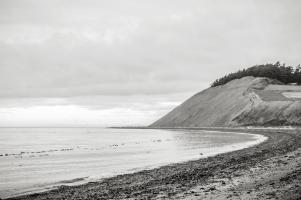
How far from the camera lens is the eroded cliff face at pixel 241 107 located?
9055cm

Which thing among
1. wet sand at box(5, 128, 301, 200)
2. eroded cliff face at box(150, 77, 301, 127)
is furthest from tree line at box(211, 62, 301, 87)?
wet sand at box(5, 128, 301, 200)

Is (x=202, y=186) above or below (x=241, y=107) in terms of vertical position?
below

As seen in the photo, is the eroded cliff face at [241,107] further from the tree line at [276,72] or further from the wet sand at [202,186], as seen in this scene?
the wet sand at [202,186]

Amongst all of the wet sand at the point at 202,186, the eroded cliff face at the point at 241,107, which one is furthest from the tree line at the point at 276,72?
the wet sand at the point at 202,186

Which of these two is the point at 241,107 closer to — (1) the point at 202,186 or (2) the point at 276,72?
(2) the point at 276,72

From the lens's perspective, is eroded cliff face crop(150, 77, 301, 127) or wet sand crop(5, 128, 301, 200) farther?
eroded cliff face crop(150, 77, 301, 127)

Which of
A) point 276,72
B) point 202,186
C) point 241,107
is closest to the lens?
point 202,186

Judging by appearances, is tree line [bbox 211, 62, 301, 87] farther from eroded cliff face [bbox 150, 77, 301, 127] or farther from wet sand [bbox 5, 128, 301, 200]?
wet sand [bbox 5, 128, 301, 200]

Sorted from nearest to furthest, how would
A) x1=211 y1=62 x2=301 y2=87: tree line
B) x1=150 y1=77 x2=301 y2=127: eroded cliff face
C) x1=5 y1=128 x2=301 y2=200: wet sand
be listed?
x1=5 y1=128 x2=301 y2=200: wet sand
x1=150 y1=77 x2=301 y2=127: eroded cliff face
x1=211 y1=62 x2=301 y2=87: tree line

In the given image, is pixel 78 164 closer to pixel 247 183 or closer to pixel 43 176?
pixel 43 176

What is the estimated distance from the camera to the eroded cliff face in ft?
297

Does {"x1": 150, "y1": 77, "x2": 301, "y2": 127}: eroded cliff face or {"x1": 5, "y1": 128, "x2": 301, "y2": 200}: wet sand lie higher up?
{"x1": 150, "y1": 77, "x2": 301, "y2": 127}: eroded cliff face

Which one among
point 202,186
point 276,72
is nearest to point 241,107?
point 276,72

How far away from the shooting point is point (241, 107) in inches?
4225
